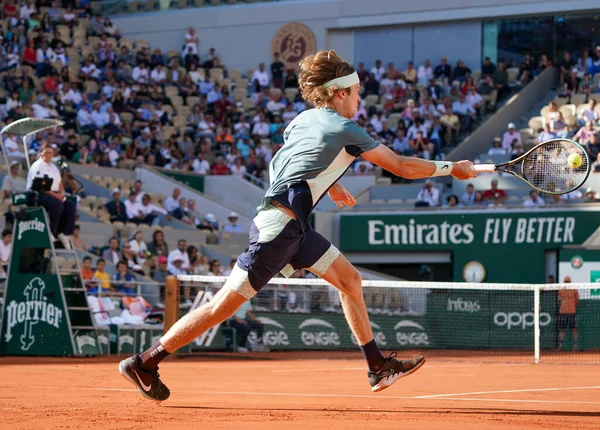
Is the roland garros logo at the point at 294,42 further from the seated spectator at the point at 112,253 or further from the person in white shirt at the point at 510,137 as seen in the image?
the seated spectator at the point at 112,253

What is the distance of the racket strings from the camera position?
7.98m

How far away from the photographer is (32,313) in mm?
15688

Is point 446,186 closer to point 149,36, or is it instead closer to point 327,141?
point 149,36

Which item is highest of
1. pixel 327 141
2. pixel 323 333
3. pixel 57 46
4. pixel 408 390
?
pixel 57 46

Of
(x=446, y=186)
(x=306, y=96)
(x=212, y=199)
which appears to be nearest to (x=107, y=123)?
(x=212, y=199)

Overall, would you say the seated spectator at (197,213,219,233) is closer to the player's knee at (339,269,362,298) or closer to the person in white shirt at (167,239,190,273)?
the person in white shirt at (167,239,190,273)

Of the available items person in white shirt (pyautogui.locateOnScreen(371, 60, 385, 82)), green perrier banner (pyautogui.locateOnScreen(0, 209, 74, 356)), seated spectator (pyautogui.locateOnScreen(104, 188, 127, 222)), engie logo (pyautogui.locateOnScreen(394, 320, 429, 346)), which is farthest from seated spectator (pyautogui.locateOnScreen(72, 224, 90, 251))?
person in white shirt (pyautogui.locateOnScreen(371, 60, 385, 82))

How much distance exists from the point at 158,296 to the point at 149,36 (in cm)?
1836

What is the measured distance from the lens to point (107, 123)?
2775 cm

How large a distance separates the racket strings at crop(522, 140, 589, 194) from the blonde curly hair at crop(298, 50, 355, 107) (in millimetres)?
1786

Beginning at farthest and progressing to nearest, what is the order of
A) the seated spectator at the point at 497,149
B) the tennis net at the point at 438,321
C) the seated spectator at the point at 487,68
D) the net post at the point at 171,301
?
the seated spectator at the point at 487,68 → the seated spectator at the point at 497,149 → the tennis net at the point at 438,321 → the net post at the point at 171,301

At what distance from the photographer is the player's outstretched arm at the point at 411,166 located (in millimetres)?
6711

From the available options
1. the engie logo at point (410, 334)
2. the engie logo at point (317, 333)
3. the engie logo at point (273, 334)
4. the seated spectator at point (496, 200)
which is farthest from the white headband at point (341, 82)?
the seated spectator at point (496, 200)

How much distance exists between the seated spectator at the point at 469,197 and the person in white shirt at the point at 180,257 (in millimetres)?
6970
